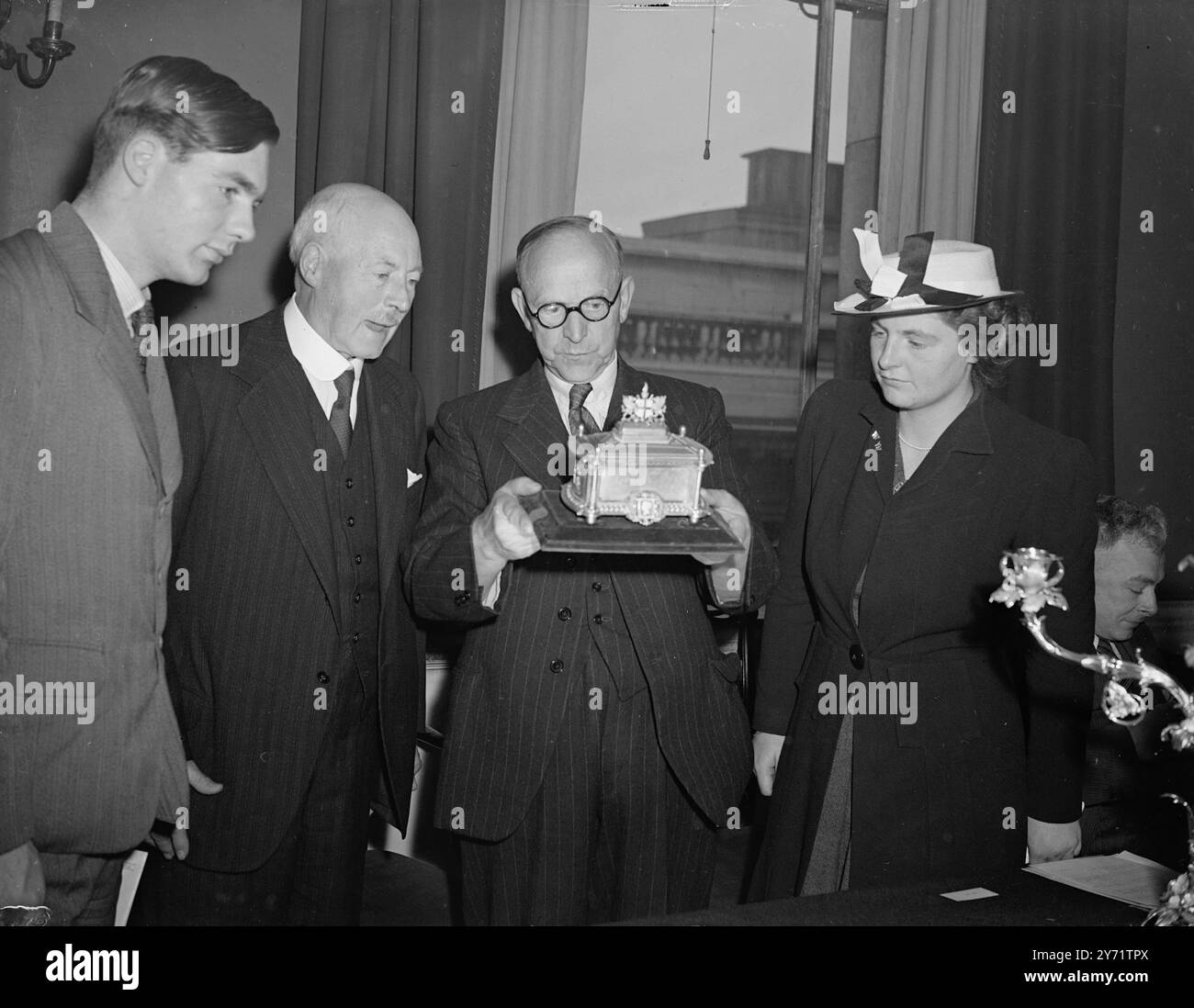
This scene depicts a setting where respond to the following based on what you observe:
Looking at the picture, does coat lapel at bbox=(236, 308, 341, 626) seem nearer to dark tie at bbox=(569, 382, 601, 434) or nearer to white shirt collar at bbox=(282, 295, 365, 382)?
white shirt collar at bbox=(282, 295, 365, 382)

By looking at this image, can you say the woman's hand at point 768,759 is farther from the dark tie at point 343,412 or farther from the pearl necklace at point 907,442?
the dark tie at point 343,412

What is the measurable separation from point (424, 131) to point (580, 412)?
1.83 meters

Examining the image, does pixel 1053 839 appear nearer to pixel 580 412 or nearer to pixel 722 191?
pixel 580 412

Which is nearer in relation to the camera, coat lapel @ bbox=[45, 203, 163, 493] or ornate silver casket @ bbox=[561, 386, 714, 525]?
coat lapel @ bbox=[45, 203, 163, 493]

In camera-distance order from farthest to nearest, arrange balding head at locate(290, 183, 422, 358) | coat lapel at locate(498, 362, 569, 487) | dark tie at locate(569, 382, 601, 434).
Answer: balding head at locate(290, 183, 422, 358) → coat lapel at locate(498, 362, 569, 487) → dark tie at locate(569, 382, 601, 434)

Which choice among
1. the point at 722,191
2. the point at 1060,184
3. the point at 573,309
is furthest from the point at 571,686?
the point at 1060,184

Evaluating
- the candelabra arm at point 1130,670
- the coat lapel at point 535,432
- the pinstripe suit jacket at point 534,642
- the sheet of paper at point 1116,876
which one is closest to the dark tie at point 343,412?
the pinstripe suit jacket at point 534,642

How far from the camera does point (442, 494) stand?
274 cm

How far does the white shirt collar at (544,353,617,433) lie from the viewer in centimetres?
278

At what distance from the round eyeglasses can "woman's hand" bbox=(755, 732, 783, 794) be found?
119cm

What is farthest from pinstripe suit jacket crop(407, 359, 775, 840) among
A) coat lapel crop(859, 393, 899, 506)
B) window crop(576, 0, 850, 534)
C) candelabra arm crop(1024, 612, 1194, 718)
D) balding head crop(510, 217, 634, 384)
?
window crop(576, 0, 850, 534)

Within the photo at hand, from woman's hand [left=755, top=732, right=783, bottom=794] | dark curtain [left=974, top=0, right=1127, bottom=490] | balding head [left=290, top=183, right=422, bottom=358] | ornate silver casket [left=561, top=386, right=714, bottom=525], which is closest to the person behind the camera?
ornate silver casket [left=561, top=386, right=714, bottom=525]

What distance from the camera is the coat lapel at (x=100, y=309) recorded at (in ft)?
6.88
